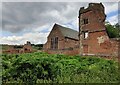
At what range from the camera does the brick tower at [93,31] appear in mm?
25891

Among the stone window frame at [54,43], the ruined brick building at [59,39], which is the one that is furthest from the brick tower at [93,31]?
the stone window frame at [54,43]

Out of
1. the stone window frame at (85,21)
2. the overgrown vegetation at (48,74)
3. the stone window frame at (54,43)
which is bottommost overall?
the overgrown vegetation at (48,74)

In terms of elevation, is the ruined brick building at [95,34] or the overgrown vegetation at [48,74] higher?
the ruined brick building at [95,34]

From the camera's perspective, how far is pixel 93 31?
2750 cm

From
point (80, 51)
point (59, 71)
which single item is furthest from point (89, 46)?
point (59, 71)

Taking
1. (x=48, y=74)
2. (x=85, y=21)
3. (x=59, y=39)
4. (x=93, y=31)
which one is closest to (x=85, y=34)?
(x=93, y=31)

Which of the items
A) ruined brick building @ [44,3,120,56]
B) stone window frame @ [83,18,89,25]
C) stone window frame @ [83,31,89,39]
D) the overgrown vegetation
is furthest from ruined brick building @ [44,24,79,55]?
the overgrown vegetation

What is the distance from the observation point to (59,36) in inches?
1569

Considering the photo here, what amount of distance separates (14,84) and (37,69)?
91.3 inches

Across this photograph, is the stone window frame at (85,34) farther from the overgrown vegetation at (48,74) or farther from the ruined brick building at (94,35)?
the overgrown vegetation at (48,74)

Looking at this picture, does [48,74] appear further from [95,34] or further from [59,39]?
[59,39]

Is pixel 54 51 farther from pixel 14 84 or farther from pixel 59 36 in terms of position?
pixel 14 84

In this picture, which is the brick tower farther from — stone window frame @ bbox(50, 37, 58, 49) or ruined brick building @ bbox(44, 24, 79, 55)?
stone window frame @ bbox(50, 37, 58, 49)

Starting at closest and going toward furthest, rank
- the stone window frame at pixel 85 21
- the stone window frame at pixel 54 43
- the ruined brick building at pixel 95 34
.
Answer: the ruined brick building at pixel 95 34 → the stone window frame at pixel 85 21 → the stone window frame at pixel 54 43
